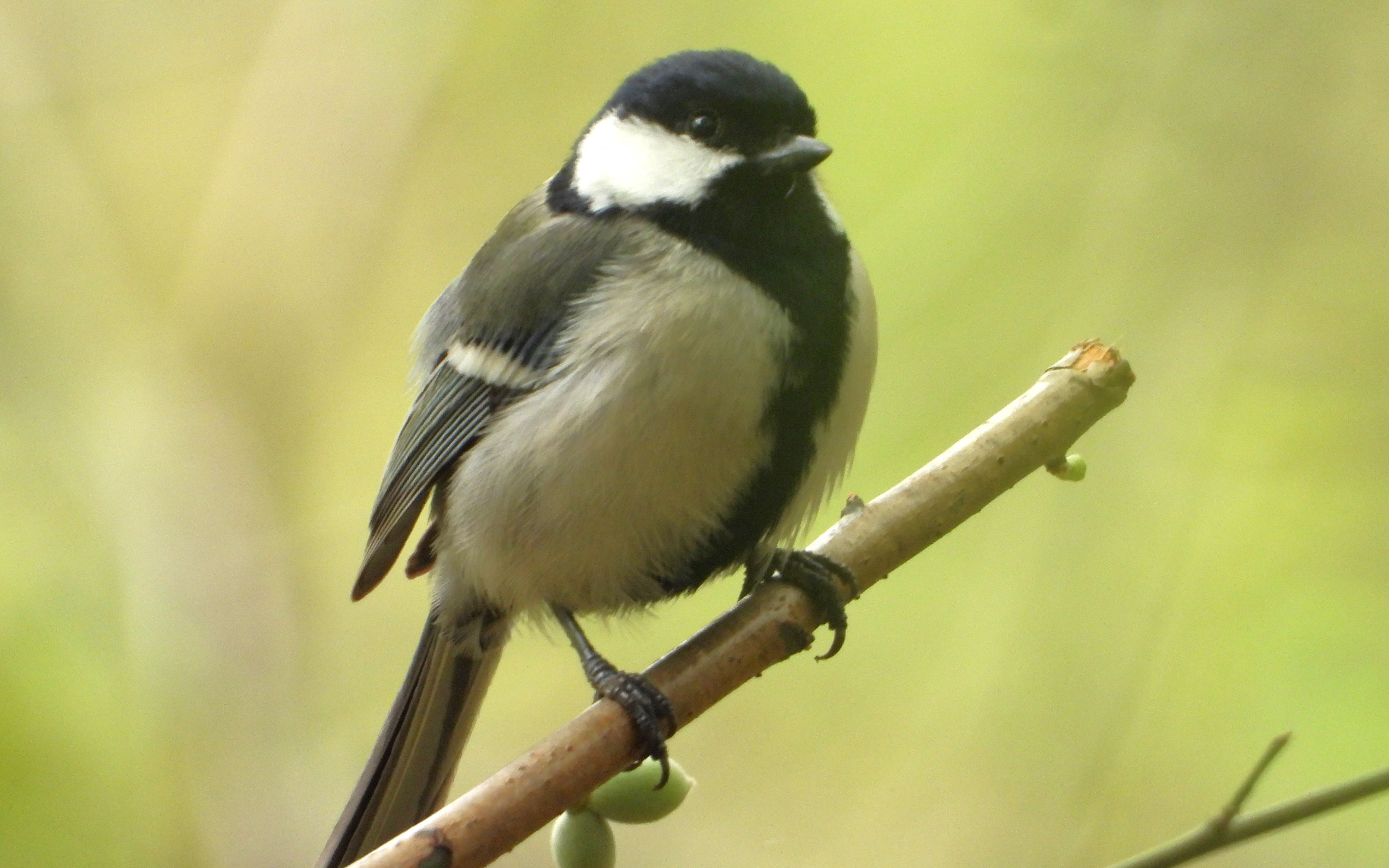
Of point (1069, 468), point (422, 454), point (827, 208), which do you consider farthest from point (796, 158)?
point (422, 454)

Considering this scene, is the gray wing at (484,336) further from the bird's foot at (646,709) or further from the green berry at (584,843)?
the green berry at (584,843)

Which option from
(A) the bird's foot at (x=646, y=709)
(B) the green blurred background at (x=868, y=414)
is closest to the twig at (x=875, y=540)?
(A) the bird's foot at (x=646, y=709)

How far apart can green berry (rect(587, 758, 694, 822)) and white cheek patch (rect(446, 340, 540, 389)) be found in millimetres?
418

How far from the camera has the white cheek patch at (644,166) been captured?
114 cm

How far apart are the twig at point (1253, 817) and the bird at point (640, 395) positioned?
0.41 metres

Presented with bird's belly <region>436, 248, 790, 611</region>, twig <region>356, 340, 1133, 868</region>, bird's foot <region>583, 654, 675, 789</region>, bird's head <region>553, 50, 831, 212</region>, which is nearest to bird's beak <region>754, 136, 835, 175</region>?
bird's head <region>553, 50, 831, 212</region>

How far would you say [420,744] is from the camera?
126 cm

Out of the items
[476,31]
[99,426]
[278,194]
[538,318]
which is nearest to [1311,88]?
[538,318]

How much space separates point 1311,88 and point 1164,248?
25 cm

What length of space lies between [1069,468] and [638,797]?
1.52 ft

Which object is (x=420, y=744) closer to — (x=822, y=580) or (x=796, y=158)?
(x=822, y=580)

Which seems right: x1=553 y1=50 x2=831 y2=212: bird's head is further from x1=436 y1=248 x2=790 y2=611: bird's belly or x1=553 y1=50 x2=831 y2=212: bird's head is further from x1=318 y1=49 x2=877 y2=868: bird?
x1=436 y1=248 x2=790 y2=611: bird's belly

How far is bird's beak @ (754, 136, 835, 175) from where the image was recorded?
1108 mm

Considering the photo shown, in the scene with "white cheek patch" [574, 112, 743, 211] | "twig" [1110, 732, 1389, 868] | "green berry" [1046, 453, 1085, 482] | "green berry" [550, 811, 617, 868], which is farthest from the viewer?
"white cheek patch" [574, 112, 743, 211]
